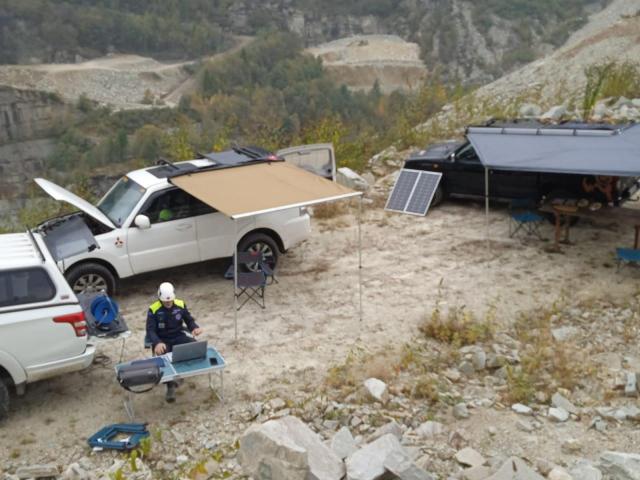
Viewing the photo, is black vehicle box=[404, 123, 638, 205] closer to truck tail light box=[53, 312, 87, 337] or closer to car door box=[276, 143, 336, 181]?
car door box=[276, 143, 336, 181]

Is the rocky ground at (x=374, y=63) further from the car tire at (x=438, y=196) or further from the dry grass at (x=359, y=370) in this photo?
the dry grass at (x=359, y=370)

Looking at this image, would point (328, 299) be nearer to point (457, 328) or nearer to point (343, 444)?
point (457, 328)

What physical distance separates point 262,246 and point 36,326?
4327 mm

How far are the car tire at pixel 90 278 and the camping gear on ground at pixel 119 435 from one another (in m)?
3.19

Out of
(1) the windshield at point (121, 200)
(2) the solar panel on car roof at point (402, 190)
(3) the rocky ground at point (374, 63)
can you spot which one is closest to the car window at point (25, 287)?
(1) the windshield at point (121, 200)

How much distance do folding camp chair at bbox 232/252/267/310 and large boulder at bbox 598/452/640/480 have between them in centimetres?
501

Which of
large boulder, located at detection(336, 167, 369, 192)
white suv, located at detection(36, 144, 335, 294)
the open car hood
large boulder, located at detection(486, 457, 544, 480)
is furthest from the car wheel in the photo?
large boulder, located at detection(486, 457, 544, 480)

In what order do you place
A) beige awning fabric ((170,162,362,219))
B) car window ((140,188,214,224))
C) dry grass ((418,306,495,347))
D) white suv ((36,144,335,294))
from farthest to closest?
1. car window ((140,188,214,224))
2. white suv ((36,144,335,294))
3. beige awning fabric ((170,162,362,219))
4. dry grass ((418,306,495,347))

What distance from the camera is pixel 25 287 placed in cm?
719

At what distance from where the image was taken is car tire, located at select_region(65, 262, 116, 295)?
383 inches

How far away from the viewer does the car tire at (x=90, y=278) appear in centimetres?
972

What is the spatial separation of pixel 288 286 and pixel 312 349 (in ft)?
6.92

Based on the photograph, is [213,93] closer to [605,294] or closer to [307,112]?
[307,112]

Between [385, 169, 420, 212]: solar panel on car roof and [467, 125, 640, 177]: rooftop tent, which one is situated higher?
[467, 125, 640, 177]: rooftop tent
